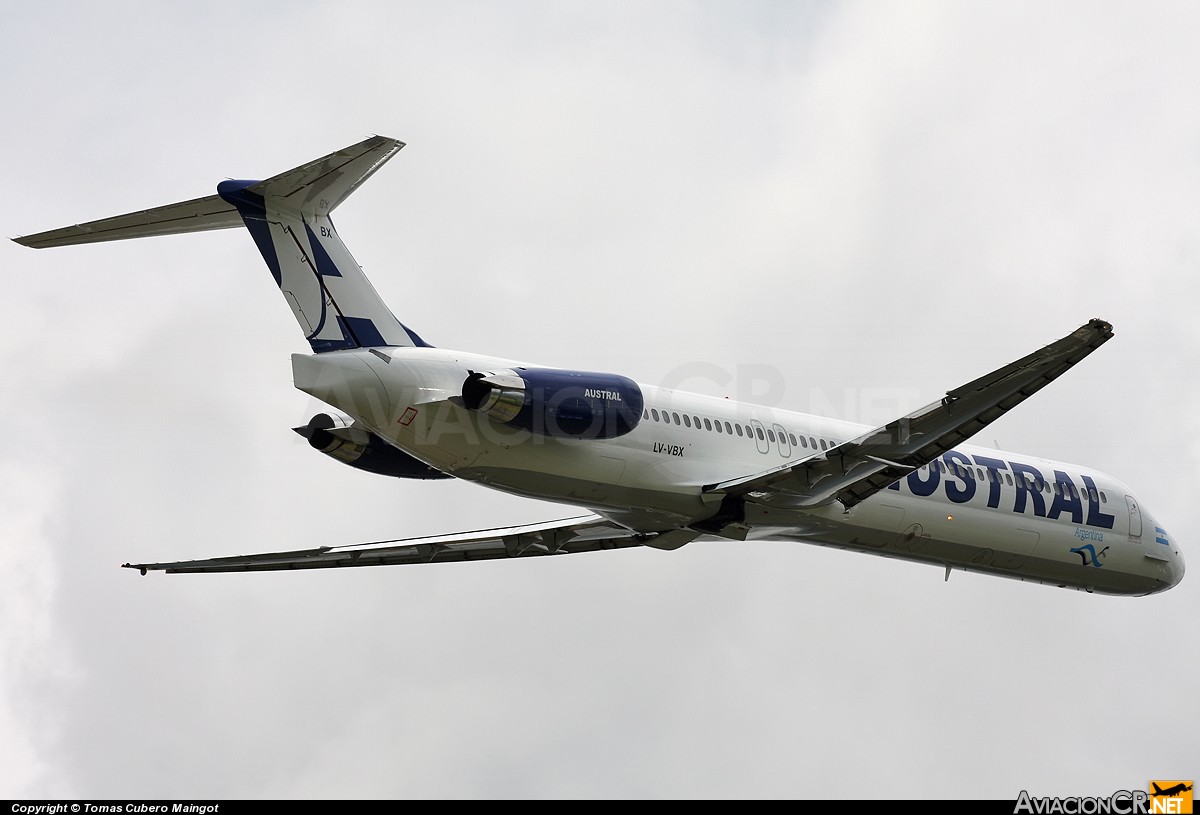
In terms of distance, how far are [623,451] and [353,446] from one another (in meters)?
4.05

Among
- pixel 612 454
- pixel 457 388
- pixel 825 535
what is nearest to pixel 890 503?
pixel 825 535

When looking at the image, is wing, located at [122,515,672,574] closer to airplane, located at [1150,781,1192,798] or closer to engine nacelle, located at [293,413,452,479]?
engine nacelle, located at [293,413,452,479]

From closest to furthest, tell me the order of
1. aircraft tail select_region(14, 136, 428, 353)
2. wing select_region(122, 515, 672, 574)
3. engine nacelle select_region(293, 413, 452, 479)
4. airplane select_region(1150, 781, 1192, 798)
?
aircraft tail select_region(14, 136, 428, 353) < engine nacelle select_region(293, 413, 452, 479) < airplane select_region(1150, 781, 1192, 798) < wing select_region(122, 515, 672, 574)

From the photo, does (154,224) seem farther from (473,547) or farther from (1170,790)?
(1170,790)

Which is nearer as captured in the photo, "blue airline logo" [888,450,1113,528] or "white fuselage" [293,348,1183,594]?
"white fuselage" [293,348,1183,594]

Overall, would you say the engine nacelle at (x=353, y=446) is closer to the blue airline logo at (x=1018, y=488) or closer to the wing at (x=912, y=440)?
the wing at (x=912, y=440)

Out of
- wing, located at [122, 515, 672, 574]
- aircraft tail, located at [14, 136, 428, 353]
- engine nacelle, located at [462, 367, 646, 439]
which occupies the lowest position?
wing, located at [122, 515, 672, 574]

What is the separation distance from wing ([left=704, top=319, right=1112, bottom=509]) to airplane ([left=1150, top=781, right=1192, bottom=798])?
Answer: 20.0ft

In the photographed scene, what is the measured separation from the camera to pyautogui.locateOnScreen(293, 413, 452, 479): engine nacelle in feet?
70.7

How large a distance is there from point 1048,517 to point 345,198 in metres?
14.3

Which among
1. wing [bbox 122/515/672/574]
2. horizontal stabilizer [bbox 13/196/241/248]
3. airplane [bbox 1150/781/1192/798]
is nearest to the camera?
horizontal stabilizer [bbox 13/196/241/248]

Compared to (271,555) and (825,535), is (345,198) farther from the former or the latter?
(825,535)

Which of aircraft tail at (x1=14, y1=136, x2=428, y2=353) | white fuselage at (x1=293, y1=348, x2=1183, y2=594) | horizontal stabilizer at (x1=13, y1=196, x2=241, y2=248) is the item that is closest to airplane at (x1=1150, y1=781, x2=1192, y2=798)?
white fuselage at (x1=293, y1=348, x2=1183, y2=594)

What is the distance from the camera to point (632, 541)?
84.7 feet
